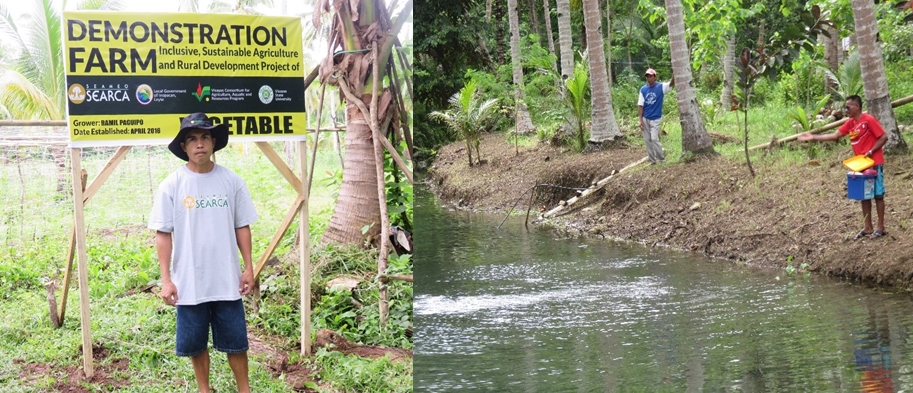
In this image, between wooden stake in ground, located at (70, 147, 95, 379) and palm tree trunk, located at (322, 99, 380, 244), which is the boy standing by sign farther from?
palm tree trunk, located at (322, 99, 380, 244)

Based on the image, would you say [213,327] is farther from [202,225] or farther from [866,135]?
[866,135]

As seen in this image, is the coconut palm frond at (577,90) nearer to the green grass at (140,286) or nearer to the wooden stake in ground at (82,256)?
the green grass at (140,286)

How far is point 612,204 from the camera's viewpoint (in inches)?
389

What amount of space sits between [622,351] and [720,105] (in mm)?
10262

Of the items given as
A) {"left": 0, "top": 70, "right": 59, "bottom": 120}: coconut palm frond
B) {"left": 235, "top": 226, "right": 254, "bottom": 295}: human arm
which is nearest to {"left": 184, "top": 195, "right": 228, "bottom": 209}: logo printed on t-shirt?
{"left": 235, "top": 226, "right": 254, "bottom": 295}: human arm

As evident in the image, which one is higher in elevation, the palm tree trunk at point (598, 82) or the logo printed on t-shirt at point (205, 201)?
the palm tree trunk at point (598, 82)

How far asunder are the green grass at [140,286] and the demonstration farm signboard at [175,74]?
2.50ft

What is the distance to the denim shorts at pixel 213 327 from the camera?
3289mm

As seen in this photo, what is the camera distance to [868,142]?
6.35 m

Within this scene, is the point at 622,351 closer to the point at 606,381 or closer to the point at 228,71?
the point at 606,381

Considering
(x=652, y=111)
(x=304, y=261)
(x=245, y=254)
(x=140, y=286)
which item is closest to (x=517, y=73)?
(x=652, y=111)

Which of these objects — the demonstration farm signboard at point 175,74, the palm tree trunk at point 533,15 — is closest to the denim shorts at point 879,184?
the demonstration farm signboard at point 175,74

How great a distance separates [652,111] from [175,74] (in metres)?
6.87

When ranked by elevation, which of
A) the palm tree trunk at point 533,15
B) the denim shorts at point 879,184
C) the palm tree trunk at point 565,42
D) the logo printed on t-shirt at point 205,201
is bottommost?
the denim shorts at point 879,184
